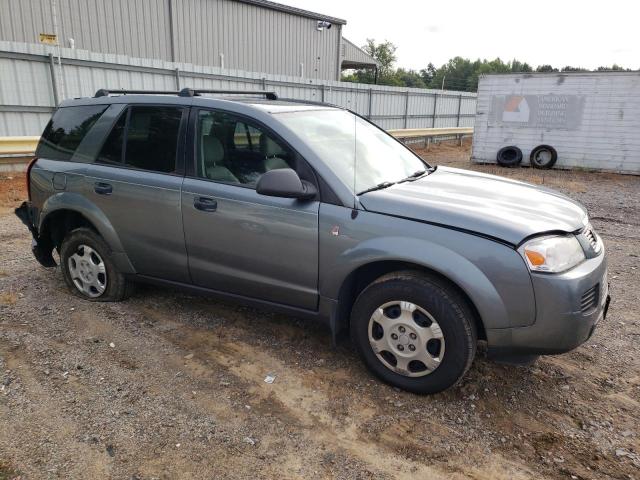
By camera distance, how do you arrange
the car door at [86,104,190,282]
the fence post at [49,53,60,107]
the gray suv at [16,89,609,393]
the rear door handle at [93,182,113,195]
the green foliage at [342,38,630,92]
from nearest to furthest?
the gray suv at [16,89,609,393]
the car door at [86,104,190,282]
the rear door handle at [93,182,113,195]
the fence post at [49,53,60,107]
the green foliage at [342,38,630,92]

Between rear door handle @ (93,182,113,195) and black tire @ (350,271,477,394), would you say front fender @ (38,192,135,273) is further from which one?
black tire @ (350,271,477,394)

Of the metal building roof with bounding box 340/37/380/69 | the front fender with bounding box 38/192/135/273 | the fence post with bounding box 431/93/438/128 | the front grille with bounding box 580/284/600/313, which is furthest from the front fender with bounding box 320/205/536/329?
the metal building roof with bounding box 340/37/380/69

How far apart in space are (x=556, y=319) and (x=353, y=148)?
70.1 inches

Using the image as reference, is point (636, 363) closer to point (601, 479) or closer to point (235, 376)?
point (601, 479)

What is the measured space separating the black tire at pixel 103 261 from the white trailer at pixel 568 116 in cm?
1378

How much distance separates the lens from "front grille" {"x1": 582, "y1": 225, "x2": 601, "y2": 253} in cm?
305

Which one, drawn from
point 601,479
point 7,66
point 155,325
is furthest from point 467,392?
point 7,66

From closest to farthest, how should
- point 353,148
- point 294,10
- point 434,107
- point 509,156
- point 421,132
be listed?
point 353,148 → point 509,156 → point 421,132 → point 294,10 → point 434,107

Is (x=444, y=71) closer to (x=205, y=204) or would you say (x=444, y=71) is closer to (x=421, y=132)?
(x=421, y=132)

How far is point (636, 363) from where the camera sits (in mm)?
3492

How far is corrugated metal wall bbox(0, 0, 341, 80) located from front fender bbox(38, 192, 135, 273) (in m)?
14.2

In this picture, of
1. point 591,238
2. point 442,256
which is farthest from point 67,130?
point 591,238

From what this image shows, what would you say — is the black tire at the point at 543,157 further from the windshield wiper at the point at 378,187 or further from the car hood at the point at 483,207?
the windshield wiper at the point at 378,187

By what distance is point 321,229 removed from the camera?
10.2 ft
